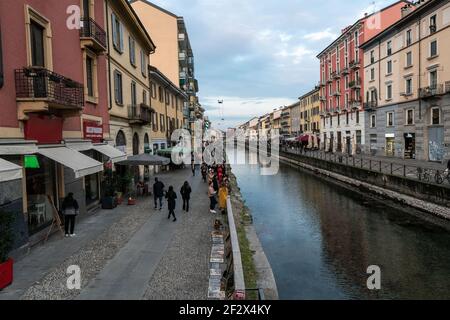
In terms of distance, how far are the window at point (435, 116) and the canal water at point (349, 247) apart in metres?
12.8

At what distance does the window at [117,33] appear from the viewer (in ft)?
66.0

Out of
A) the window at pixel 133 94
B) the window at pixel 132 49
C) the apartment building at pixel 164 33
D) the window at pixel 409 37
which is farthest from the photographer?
the apartment building at pixel 164 33

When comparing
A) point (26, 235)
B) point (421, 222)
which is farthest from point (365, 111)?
point (26, 235)

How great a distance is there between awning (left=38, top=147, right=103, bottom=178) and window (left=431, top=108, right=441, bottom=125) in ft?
102

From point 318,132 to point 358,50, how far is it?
25959mm

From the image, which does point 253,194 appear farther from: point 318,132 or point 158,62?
point 318,132

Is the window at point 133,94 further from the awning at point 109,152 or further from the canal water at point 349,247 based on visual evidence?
the canal water at point 349,247

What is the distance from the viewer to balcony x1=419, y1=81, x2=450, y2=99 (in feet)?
99.9

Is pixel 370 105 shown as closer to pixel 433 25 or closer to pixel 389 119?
pixel 389 119

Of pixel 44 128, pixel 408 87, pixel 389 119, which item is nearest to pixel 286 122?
pixel 389 119

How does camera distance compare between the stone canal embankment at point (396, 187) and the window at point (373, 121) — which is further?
the window at point (373, 121)

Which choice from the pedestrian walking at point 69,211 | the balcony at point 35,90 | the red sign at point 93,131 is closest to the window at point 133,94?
the red sign at point 93,131

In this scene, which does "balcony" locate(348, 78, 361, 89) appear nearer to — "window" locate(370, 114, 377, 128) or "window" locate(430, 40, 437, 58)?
"window" locate(370, 114, 377, 128)

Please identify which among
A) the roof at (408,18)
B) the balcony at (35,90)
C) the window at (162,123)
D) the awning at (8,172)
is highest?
the roof at (408,18)
